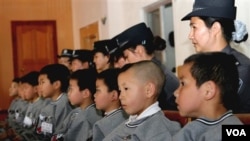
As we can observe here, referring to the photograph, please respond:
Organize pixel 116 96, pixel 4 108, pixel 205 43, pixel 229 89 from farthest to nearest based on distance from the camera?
pixel 4 108
pixel 116 96
pixel 205 43
pixel 229 89

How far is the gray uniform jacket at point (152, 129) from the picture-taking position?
1.92 meters

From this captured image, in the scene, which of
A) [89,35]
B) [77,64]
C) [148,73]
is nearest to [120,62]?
[148,73]

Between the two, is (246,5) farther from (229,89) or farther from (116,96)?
(229,89)

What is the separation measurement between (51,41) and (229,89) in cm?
732

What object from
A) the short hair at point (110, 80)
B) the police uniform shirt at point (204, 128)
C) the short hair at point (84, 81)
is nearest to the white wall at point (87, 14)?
the short hair at point (84, 81)

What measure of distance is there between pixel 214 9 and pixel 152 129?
25.6 inches

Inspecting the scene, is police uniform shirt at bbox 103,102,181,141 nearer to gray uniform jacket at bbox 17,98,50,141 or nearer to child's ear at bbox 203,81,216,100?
child's ear at bbox 203,81,216,100

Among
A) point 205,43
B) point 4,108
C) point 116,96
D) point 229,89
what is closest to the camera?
point 229,89

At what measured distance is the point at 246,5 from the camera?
2.86 meters

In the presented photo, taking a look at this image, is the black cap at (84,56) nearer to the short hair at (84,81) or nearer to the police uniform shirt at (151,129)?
the short hair at (84,81)

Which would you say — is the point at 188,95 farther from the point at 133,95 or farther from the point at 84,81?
the point at 84,81

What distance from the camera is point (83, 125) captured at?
291cm

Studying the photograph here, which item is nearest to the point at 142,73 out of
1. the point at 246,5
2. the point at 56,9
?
the point at 246,5

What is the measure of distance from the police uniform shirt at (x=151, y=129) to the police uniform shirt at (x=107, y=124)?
1.18 ft
